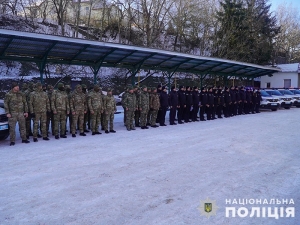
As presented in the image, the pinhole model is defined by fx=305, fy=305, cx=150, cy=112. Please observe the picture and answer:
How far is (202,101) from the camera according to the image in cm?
1515

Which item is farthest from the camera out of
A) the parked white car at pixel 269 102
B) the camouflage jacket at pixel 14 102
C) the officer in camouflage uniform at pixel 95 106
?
the parked white car at pixel 269 102

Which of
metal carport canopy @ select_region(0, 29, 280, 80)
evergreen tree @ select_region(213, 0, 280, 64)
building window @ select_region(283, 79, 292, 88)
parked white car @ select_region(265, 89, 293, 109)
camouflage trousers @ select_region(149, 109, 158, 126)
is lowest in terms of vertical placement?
camouflage trousers @ select_region(149, 109, 158, 126)

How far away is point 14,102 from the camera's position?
8.75 meters

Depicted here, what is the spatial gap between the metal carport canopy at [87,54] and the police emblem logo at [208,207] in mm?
8435

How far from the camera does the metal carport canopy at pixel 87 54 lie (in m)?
11.1

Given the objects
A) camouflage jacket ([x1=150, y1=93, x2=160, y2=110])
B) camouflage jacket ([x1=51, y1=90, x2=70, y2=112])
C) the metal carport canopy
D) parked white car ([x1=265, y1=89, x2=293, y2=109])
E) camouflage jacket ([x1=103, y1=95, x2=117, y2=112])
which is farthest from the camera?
parked white car ([x1=265, y1=89, x2=293, y2=109])

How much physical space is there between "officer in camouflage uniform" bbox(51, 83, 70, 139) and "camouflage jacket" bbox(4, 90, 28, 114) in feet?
3.41

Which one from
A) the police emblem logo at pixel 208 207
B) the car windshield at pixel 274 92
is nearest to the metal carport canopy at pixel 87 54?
the car windshield at pixel 274 92

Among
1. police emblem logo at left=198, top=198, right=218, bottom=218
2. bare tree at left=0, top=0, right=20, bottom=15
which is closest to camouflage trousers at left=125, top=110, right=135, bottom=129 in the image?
police emblem logo at left=198, top=198, right=218, bottom=218

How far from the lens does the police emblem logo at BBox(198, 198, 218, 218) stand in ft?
13.9

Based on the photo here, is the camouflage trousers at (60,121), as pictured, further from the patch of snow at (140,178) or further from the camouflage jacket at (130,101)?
the camouflage jacket at (130,101)

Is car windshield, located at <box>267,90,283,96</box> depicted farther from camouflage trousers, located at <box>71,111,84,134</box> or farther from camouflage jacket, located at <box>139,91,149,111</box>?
camouflage trousers, located at <box>71,111,84,134</box>

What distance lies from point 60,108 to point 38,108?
0.74 metres

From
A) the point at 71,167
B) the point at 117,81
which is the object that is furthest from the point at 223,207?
the point at 117,81
